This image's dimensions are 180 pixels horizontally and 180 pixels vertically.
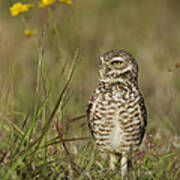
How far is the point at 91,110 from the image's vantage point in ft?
11.8

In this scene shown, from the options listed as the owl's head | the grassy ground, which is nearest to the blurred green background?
the grassy ground

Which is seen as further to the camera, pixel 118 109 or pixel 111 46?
pixel 111 46

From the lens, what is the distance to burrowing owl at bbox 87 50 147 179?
3498 mm

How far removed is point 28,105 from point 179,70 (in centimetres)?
205

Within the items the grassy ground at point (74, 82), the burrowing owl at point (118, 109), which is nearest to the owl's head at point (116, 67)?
the burrowing owl at point (118, 109)

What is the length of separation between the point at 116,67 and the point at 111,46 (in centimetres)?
450

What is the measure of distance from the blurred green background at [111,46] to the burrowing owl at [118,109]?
827mm

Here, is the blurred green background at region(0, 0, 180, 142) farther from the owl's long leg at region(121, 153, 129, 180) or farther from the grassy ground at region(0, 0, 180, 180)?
the owl's long leg at region(121, 153, 129, 180)

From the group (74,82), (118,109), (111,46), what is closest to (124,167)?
(118,109)

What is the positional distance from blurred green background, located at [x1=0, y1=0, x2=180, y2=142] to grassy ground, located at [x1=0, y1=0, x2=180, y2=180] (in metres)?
0.02

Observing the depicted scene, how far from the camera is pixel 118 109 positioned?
137 inches

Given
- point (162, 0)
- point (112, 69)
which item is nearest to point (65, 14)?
point (112, 69)

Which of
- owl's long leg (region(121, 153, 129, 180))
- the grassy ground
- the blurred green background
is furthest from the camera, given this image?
the blurred green background

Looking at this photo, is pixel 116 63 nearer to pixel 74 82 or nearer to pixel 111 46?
pixel 74 82
